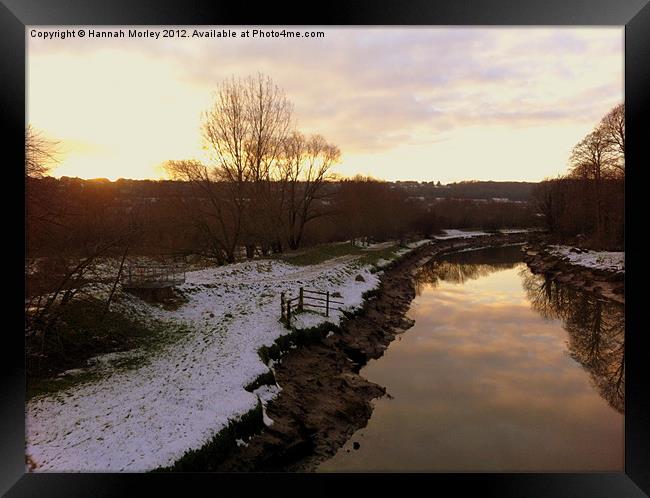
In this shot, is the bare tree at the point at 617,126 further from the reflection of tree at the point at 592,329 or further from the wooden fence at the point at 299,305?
the wooden fence at the point at 299,305

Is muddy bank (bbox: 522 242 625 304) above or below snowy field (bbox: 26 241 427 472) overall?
above

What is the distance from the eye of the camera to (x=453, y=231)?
80250 millimetres

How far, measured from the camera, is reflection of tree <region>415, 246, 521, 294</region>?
38.7 meters

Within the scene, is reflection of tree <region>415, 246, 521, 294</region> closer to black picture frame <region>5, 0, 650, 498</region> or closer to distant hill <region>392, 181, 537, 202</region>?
distant hill <region>392, 181, 537, 202</region>

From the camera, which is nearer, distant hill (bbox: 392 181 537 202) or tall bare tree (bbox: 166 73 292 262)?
tall bare tree (bbox: 166 73 292 262)

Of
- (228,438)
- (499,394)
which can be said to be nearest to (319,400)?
(228,438)

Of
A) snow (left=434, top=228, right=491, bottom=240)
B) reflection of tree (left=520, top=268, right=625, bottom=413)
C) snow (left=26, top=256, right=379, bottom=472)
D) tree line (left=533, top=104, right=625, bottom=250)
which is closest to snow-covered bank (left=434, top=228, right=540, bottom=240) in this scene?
snow (left=434, top=228, right=491, bottom=240)

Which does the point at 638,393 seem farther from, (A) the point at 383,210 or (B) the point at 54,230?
(A) the point at 383,210

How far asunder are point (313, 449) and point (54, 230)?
8694 mm

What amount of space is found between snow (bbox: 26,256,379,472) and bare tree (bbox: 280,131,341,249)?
21968mm

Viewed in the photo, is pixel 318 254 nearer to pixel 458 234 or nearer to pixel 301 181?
pixel 301 181

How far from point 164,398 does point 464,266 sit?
42494 mm

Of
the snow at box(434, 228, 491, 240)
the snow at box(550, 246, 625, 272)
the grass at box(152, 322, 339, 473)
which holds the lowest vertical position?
the grass at box(152, 322, 339, 473)

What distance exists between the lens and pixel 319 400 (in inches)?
491
